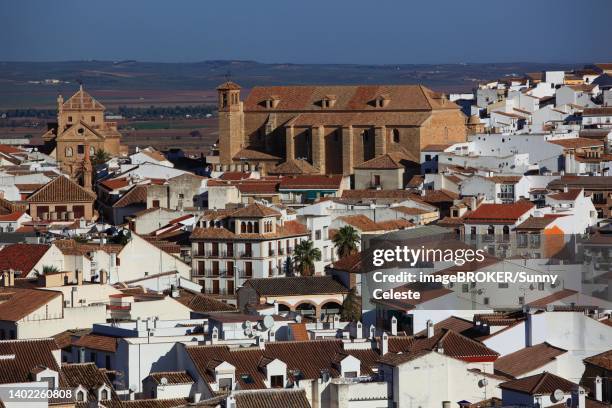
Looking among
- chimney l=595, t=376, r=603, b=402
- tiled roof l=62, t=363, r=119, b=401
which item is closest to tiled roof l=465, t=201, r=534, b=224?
tiled roof l=62, t=363, r=119, b=401

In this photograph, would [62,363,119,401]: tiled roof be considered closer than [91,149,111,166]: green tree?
Yes

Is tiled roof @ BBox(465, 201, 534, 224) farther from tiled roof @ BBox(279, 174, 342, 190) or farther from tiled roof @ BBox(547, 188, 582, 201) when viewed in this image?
tiled roof @ BBox(279, 174, 342, 190)

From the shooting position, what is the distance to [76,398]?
2641 cm

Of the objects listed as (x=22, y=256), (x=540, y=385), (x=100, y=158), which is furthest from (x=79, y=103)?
(x=540, y=385)

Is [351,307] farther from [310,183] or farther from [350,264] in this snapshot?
[310,183]

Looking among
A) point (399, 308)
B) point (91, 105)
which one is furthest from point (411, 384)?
point (91, 105)

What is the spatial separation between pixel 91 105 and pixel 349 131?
17426 mm

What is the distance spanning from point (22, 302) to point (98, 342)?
3.66 m

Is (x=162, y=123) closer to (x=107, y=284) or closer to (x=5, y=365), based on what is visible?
(x=107, y=284)

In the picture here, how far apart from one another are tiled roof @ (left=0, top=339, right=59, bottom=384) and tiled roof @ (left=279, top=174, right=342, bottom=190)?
105 feet

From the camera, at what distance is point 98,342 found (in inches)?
1265

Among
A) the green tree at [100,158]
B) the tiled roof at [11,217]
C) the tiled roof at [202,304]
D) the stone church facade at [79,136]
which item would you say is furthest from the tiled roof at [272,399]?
the green tree at [100,158]

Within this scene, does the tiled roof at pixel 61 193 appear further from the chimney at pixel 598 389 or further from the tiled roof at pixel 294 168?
the chimney at pixel 598 389

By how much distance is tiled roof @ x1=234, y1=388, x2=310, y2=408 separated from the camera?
24.9 m
